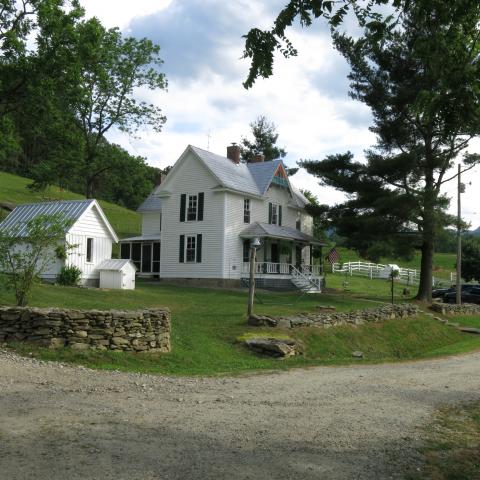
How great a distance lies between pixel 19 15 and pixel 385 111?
2093 cm

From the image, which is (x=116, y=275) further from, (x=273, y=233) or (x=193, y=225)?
(x=273, y=233)

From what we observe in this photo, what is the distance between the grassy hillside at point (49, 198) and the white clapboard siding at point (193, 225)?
57.8 feet

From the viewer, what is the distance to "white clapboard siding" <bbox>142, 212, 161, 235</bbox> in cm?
4238

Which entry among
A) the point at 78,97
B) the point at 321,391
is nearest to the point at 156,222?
the point at 78,97

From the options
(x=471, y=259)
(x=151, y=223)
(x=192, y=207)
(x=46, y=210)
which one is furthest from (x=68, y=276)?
(x=471, y=259)

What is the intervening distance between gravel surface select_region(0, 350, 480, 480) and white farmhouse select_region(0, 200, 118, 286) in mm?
15834

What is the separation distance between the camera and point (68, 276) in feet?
86.2

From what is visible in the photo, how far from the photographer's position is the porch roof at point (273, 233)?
36.1 metres

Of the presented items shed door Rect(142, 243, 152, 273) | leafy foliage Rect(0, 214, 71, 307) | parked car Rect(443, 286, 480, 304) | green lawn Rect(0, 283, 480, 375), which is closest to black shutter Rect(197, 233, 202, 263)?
green lawn Rect(0, 283, 480, 375)

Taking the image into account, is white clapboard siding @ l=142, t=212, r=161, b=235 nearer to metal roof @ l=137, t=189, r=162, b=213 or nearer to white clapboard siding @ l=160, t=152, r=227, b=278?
metal roof @ l=137, t=189, r=162, b=213

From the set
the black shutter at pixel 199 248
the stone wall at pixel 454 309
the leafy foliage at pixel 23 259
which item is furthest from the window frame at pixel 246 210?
the leafy foliage at pixel 23 259

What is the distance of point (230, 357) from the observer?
14.4m

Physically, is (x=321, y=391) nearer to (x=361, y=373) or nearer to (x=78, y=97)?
(x=361, y=373)

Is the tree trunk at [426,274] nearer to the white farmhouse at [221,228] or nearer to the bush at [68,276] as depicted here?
the white farmhouse at [221,228]
